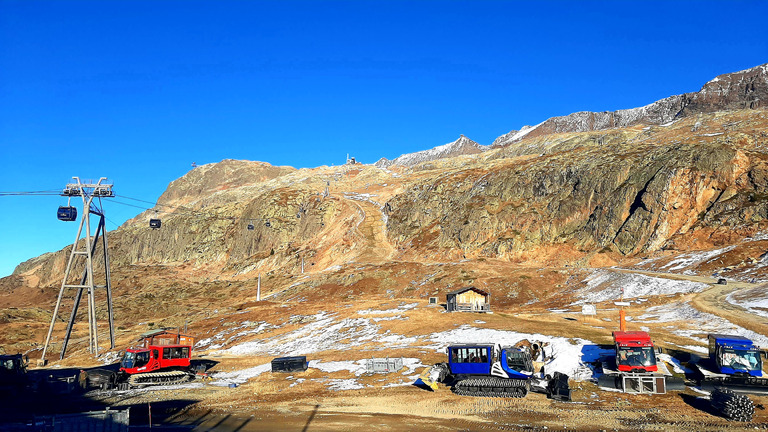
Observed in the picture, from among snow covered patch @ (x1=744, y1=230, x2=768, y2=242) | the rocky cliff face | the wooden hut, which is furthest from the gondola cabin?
snow covered patch @ (x1=744, y1=230, x2=768, y2=242)

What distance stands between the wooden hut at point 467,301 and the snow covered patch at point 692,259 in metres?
37.7

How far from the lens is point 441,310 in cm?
6188

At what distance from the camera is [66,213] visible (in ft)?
170

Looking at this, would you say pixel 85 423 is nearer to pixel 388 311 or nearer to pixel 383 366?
pixel 383 366

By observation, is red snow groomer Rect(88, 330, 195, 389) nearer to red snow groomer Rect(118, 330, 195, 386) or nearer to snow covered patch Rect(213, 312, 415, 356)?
red snow groomer Rect(118, 330, 195, 386)

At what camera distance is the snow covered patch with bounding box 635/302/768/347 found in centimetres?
4112

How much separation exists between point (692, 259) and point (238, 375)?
74.7 meters

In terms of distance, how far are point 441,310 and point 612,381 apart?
108 ft

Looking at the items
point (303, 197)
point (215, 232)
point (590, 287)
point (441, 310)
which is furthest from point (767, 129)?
point (215, 232)

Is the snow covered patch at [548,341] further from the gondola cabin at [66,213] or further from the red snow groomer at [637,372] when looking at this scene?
the gondola cabin at [66,213]

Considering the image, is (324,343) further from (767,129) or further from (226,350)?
(767,129)

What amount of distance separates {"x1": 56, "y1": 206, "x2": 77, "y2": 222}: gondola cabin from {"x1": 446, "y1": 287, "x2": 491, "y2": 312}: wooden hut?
4229 centimetres

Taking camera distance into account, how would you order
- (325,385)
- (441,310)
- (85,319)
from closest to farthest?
1. (325,385)
2. (441,310)
3. (85,319)

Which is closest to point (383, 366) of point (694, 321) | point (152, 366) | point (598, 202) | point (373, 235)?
point (152, 366)
